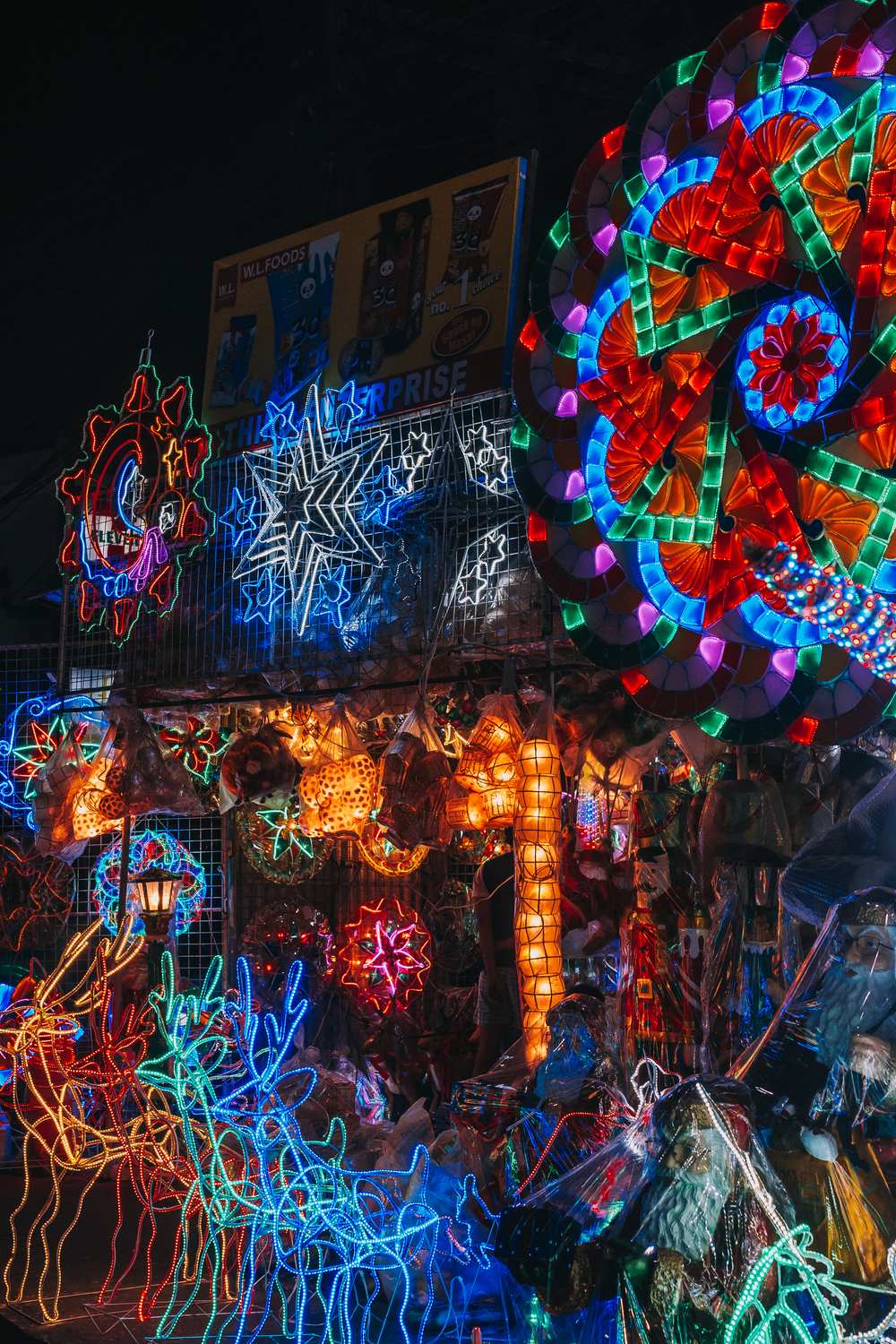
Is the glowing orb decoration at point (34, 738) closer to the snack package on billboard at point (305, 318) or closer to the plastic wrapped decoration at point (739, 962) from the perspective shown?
the snack package on billboard at point (305, 318)

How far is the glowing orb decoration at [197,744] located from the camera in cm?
674

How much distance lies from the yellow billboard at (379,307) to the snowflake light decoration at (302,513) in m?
0.32

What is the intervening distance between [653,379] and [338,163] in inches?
244

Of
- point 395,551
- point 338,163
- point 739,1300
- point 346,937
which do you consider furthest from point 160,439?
point 739,1300

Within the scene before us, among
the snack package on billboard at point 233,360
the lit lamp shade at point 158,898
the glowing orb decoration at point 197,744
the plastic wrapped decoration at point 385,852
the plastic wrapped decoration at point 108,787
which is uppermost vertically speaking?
the snack package on billboard at point 233,360

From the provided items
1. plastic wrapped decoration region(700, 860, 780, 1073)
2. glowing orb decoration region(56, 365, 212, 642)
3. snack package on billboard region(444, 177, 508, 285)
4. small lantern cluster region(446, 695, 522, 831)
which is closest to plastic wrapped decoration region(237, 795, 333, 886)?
glowing orb decoration region(56, 365, 212, 642)

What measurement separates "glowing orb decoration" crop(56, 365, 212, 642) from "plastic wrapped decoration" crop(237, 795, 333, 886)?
101 cm

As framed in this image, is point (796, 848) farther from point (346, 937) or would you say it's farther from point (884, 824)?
point (346, 937)

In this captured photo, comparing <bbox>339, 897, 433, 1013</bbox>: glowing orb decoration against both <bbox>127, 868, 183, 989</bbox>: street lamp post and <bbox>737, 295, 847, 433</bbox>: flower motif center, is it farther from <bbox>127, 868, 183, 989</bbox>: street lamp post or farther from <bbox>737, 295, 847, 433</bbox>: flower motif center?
<bbox>737, 295, 847, 433</bbox>: flower motif center

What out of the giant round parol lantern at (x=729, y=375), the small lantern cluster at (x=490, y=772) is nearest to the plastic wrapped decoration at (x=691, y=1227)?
the giant round parol lantern at (x=729, y=375)

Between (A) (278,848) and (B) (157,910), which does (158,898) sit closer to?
(B) (157,910)

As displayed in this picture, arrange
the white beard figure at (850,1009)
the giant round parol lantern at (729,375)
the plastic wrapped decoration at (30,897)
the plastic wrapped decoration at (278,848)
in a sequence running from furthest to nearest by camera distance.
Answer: the plastic wrapped decoration at (30,897)
the plastic wrapped decoration at (278,848)
the giant round parol lantern at (729,375)
the white beard figure at (850,1009)

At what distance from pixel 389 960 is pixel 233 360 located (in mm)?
2764

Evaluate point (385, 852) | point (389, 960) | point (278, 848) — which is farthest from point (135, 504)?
point (389, 960)
